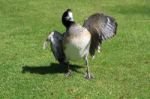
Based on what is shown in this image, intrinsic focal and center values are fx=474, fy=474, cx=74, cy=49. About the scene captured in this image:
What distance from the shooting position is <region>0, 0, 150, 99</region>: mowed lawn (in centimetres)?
1250

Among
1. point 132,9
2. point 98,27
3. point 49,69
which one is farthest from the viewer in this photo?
point 132,9

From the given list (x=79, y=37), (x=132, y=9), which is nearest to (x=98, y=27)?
(x=79, y=37)

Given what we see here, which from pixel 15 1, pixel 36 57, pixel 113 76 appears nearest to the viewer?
pixel 113 76

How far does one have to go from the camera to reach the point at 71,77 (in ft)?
44.7

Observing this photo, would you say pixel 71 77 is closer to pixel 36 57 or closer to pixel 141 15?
pixel 36 57

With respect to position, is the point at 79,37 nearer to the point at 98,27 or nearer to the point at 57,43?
the point at 57,43

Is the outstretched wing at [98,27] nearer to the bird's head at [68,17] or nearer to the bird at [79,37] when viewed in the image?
the bird at [79,37]

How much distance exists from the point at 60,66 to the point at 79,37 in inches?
98.0

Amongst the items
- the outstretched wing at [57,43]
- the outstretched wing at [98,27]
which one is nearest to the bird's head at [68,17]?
the outstretched wing at [57,43]

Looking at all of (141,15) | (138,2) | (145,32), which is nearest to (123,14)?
(141,15)

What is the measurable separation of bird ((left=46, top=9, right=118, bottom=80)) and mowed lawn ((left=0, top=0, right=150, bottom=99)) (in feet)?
2.29

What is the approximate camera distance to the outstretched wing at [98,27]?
1358 centimetres

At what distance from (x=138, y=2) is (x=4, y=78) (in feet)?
54.9

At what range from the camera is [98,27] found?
13836 millimetres
